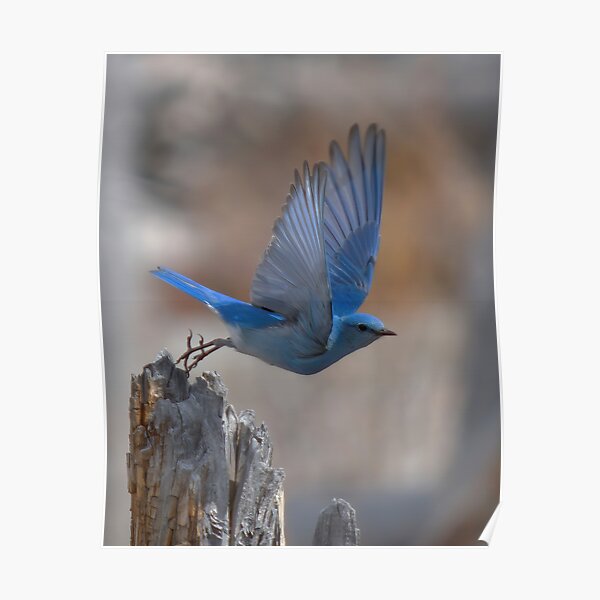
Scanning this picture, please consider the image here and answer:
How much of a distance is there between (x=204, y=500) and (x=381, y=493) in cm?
84

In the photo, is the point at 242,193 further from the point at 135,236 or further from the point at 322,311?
the point at 322,311

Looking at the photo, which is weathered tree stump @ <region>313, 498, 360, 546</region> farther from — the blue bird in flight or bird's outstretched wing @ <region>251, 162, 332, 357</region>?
bird's outstretched wing @ <region>251, 162, 332, 357</region>

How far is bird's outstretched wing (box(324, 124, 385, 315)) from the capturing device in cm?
394

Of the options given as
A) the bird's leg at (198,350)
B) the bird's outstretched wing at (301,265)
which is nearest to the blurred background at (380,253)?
the bird's leg at (198,350)

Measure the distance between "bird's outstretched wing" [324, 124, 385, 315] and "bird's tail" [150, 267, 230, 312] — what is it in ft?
1.58

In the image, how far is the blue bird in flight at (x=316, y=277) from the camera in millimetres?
3547

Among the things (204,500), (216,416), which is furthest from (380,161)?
(204,500)

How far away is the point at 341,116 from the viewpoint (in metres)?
4.12

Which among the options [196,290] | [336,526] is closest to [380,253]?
[196,290]

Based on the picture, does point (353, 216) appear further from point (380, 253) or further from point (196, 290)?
point (196, 290)

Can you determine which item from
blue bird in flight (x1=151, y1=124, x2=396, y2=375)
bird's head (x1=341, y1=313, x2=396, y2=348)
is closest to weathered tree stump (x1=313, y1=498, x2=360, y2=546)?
blue bird in flight (x1=151, y1=124, x2=396, y2=375)

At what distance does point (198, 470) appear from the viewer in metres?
3.67

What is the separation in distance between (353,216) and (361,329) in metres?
0.52

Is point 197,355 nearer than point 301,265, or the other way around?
point 301,265
